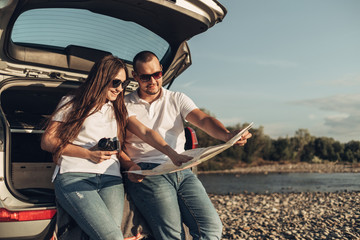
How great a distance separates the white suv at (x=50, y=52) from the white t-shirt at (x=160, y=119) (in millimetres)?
490

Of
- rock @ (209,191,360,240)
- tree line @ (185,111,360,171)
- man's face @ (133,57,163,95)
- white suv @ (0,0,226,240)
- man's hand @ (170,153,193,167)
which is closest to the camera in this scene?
man's hand @ (170,153,193,167)

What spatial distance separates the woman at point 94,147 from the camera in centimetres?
235

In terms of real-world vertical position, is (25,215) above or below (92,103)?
below

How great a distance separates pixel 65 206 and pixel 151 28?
2082 mm

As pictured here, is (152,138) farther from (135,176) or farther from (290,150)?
(290,150)

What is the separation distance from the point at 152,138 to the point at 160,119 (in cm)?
31

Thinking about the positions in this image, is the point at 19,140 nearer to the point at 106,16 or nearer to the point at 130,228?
the point at 106,16

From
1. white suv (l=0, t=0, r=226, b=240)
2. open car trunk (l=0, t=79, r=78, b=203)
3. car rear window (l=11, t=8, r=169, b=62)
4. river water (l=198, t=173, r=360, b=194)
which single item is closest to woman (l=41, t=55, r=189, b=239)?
white suv (l=0, t=0, r=226, b=240)

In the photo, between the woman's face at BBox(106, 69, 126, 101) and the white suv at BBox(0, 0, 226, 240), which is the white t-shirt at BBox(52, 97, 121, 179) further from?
the white suv at BBox(0, 0, 226, 240)

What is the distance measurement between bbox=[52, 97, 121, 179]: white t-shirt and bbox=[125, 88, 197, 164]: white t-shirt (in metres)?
0.20

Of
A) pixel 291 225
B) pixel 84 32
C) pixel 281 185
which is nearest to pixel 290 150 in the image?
pixel 281 185

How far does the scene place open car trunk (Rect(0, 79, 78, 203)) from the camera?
2834 millimetres

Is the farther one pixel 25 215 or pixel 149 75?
pixel 149 75

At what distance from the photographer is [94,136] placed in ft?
8.71
